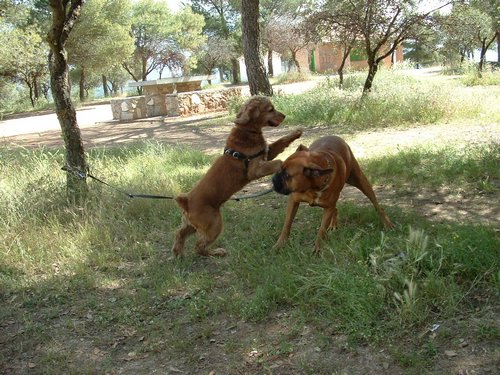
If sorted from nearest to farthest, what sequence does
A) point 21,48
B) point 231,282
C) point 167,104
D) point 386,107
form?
point 231,282 < point 386,107 < point 167,104 < point 21,48

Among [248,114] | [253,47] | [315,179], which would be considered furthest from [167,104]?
[315,179]

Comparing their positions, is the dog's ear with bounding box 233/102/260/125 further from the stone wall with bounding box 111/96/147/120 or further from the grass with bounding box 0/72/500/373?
the stone wall with bounding box 111/96/147/120

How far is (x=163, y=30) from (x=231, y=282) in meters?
45.3

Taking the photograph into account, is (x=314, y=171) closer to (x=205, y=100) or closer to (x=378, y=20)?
(x=378, y=20)

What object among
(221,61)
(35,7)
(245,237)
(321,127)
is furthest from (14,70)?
(245,237)

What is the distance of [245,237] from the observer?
527 centimetres

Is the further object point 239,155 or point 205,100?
point 205,100

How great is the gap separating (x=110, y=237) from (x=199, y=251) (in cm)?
127

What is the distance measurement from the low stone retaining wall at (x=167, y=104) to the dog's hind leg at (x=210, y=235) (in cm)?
1312

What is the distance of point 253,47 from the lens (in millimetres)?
14812

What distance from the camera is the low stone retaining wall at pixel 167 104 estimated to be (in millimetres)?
17688

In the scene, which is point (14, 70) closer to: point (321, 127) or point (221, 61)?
point (221, 61)

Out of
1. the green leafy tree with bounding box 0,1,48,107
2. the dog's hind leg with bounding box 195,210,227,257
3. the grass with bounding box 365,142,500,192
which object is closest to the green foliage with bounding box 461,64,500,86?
the grass with bounding box 365,142,500,192

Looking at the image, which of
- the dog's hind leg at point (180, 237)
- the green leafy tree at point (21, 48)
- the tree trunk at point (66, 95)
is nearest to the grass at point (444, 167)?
the dog's hind leg at point (180, 237)
